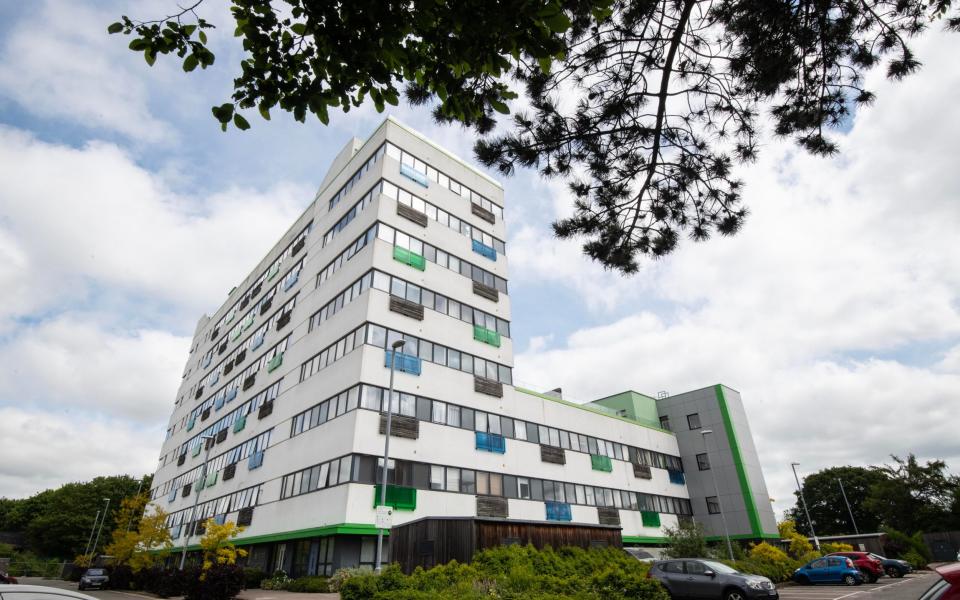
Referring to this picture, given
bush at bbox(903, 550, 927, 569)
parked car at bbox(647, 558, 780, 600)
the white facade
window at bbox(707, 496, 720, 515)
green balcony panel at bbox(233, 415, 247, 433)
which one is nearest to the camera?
parked car at bbox(647, 558, 780, 600)

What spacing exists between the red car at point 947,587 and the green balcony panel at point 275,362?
34.3 meters

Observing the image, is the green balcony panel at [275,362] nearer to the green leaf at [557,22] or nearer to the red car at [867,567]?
the green leaf at [557,22]

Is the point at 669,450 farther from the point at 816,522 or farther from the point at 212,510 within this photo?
the point at 816,522

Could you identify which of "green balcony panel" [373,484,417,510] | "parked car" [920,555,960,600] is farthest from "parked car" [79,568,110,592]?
"parked car" [920,555,960,600]

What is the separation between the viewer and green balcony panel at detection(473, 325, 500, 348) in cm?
3178

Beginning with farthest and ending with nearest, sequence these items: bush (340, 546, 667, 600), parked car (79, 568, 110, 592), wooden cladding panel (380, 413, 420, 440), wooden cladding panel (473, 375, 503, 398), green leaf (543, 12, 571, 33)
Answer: parked car (79, 568, 110, 592), wooden cladding panel (473, 375, 503, 398), wooden cladding panel (380, 413, 420, 440), bush (340, 546, 667, 600), green leaf (543, 12, 571, 33)

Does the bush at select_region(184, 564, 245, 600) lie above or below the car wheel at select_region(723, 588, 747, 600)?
above

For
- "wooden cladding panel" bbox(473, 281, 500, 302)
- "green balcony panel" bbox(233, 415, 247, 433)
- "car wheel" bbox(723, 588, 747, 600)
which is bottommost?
"car wheel" bbox(723, 588, 747, 600)

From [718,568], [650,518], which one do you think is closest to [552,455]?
[650,518]

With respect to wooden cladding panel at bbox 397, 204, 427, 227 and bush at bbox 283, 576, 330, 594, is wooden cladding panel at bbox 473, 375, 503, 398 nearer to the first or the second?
wooden cladding panel at bbox 397, 204, 427, 227

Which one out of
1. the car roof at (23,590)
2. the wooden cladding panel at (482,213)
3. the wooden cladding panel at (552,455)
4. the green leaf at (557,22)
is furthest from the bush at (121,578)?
the green leaf at (557,22)

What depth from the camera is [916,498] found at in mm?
51688

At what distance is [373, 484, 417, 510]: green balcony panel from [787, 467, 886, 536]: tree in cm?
6633

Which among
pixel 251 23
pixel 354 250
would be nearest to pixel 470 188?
pixel 354 250
